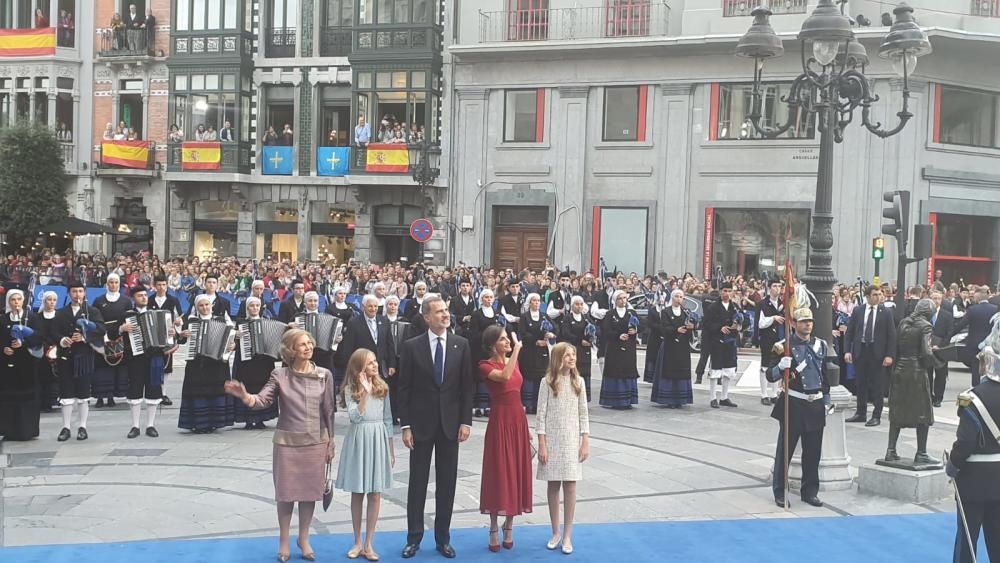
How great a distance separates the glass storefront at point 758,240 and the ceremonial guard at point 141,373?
66.3 ft

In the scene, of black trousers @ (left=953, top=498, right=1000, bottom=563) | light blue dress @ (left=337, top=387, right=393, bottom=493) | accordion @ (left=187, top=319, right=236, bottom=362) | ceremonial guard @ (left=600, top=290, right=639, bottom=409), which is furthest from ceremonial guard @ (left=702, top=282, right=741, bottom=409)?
black trousers @ (left=953, top=498, right=1000, bottom=563)

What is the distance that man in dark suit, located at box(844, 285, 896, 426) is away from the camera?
14.7 metres

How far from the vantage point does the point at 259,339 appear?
1318cm

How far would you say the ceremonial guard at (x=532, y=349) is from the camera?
15.3 m

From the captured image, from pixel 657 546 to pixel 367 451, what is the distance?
8.23 feet

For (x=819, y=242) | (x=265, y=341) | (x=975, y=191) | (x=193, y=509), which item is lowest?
(x=193, y=509)

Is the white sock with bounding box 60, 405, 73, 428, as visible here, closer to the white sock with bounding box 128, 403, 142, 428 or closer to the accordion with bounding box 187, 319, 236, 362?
the white sock with bounding box 128, 403, 142, 428

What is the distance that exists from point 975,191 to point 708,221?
7.59m

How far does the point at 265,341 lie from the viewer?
13.2 metres

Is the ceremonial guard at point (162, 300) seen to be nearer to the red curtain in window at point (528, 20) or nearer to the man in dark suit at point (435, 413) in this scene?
the man in dark suit at point (435, 413)

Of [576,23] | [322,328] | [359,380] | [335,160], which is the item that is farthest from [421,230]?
[359,380]

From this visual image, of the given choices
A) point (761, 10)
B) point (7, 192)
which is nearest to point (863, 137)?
point (761, 10)

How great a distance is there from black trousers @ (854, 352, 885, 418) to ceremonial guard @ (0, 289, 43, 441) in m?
11.1

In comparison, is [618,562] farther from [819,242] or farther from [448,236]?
[448,236]
